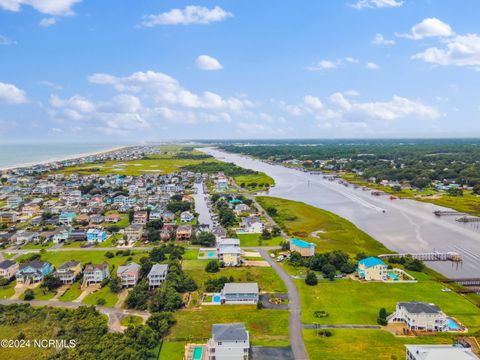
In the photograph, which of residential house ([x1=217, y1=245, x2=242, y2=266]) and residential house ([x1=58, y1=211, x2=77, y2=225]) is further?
residential house ([x1=58, y1=211, x2=77, y2=225])

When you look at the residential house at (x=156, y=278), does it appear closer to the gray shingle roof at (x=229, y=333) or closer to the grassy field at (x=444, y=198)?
the gray shingle roof at (x=229, y=333)

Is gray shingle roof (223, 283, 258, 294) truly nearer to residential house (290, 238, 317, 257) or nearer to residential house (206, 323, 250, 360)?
residential house (206, 323, 250, 360)

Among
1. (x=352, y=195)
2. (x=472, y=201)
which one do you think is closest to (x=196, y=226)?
(x=352, y=195)

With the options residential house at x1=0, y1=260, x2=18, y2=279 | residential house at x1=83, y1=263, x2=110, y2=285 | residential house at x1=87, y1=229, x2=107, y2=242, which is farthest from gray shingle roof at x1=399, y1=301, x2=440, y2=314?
residential house at x1=87, y1=229, x2=107, y2=242

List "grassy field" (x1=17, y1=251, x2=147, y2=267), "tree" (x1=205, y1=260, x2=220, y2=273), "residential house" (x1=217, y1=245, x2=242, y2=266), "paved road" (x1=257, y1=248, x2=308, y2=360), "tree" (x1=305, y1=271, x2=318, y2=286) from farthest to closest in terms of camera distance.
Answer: "grassy field" (x1=17, y1=251, x2=147, y2=267) < "residential house" (x1=217, y1=245, x2=242, y2=266) < "tree" (x1=205, y1=260, x2=220, y2=273) < "tree" (x1=305, y1=271, x2=318, y2=286) < "paved road" (x1=257, y1=248, x2=308, y2=360)

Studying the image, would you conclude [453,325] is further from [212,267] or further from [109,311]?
[109,311]

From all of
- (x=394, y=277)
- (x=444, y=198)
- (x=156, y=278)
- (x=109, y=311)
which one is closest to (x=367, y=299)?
(x=394, y=277)

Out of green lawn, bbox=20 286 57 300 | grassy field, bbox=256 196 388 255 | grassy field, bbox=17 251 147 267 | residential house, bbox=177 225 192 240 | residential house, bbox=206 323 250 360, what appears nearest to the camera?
residential house, bbox=206 323 250 360
